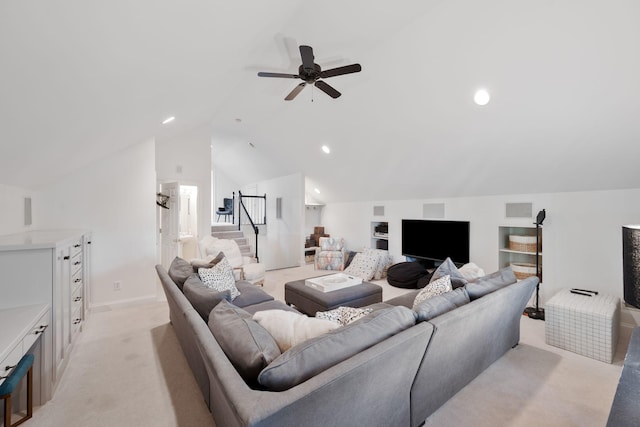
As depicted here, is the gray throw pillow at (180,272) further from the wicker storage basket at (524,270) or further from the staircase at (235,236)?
the wicker storage basket at (524,270)

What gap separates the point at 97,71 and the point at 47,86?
0.25 metres

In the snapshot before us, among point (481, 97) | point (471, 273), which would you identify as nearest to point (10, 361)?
point (471, 273)

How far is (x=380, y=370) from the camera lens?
4.38 feet

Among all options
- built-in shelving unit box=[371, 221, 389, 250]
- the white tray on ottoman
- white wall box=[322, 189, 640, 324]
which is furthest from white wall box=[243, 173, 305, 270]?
white wall box=[322, 189, 640, 324]

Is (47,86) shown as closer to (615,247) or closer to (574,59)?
(574,59)

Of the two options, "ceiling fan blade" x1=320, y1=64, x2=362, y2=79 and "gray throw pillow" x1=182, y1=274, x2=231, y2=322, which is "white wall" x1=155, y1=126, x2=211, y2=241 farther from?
"ceiling fan blade" x1=320, y1=64, x2=362, y2=79

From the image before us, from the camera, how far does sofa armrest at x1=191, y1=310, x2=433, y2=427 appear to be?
39.7 inches

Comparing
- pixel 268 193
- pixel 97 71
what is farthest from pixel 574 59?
pixel 268 193

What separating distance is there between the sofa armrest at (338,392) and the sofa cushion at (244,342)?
55 mm

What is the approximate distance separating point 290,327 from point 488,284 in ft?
6.04

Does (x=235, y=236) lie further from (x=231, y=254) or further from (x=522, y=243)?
(x=522, y=243)

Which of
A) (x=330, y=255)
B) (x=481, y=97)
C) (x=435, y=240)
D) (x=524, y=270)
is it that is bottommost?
(x=330, y=255)

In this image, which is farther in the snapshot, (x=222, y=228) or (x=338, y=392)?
(x=222, y=228)

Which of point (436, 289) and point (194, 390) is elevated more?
point (436, 289)
